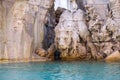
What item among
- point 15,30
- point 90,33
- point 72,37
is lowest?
point 72,37

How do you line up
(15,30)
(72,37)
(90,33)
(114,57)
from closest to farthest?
(15,30) < (114,57) < (72,37) < (90,33)

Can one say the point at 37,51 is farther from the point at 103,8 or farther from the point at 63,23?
the point at 103,8

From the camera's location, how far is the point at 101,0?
2405 cm

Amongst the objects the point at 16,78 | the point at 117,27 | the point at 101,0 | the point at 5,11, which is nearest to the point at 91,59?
the point at 117,27

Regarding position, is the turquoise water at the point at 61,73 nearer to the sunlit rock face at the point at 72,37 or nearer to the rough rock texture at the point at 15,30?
the rough rock texture at the point at 15,30

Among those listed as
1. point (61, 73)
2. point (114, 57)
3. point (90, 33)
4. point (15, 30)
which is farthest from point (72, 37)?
point (61, 73)

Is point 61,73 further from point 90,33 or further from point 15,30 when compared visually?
point 90,33

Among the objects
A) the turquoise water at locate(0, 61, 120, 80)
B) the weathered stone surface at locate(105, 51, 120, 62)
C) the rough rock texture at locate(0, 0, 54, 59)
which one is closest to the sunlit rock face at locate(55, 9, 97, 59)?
the weathered stone surface at locate(105, 51, 120, 62)

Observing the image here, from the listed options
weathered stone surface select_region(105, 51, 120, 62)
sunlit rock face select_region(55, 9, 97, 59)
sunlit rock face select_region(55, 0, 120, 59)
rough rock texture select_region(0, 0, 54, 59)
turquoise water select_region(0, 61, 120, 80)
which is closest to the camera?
turquoise water select_region(0, 61, 120, 80)

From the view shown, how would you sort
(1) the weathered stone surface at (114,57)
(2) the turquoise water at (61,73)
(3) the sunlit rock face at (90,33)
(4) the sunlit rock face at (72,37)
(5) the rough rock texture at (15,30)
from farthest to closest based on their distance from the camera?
(4) the sunlit rock face at (72,37)
(3) the sunlit rock face at (90,33)
(1) the weathered stone surface at (114,57)
(5) the rough rock texture at (15,30)
(2) the turquoise water at (61,73)

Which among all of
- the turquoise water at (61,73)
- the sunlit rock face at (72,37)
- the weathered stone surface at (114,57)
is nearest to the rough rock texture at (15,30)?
the sunlit rock face at (72,37)

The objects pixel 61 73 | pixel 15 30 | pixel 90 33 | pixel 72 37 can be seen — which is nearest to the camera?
pixel 61 73

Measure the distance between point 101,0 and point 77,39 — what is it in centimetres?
369

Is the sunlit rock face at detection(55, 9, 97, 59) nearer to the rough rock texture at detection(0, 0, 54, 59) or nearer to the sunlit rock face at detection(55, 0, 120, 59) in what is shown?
the sunlit rock face at detection(55, 0, 120, 59)
